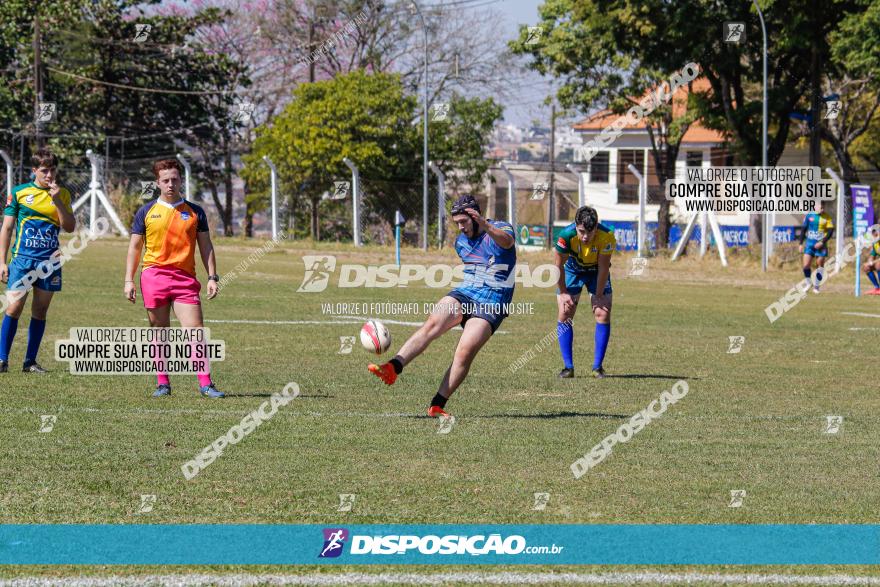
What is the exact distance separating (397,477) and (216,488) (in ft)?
3.65

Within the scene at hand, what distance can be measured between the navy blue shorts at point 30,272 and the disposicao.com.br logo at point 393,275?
1313 centimetres

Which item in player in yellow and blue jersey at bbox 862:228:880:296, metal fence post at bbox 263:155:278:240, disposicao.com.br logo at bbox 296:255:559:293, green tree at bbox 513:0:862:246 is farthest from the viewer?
metal fence post at bbox 263:155:278:240

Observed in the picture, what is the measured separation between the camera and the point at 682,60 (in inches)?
1561

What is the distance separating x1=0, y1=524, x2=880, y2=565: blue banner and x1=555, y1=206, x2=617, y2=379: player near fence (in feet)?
23.1

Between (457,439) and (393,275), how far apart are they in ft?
77.3

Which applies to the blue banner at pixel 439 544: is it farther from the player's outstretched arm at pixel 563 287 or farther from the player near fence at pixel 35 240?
the player's outstretched arm at pixel 563 287

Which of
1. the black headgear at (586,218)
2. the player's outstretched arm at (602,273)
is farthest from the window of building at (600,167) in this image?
the black headgear at (586,218)

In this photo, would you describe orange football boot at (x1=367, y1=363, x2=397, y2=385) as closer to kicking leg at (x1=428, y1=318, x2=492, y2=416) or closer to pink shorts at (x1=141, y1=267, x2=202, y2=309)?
kicking leg at (x1=428, y1=318, x2=492, y2=416)

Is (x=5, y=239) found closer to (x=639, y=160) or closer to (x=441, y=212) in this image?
(x=441, y=212)

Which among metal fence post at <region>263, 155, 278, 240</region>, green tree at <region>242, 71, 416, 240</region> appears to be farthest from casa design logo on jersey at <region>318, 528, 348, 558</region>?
green tree at <region>242, 71, 416, 240</region>

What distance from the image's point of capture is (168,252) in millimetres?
10984

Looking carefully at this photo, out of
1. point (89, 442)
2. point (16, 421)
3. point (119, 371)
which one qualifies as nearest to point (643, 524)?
point (89, 442)

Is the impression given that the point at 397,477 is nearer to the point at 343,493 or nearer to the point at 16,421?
the point at 343,493

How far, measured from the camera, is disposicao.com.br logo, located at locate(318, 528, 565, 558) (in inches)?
239
